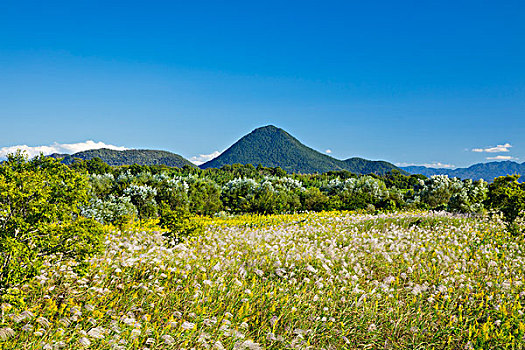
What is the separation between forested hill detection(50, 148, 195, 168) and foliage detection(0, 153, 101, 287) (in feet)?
337

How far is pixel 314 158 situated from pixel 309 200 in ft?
375

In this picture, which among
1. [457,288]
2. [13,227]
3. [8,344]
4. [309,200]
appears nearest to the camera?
[8,344]

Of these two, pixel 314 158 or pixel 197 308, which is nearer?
pixel 197 308

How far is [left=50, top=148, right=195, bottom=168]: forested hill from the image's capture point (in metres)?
105

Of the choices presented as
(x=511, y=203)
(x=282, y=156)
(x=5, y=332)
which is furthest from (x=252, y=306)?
(x=282, y=156)

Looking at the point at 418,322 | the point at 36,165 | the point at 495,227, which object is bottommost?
the point at 418,322

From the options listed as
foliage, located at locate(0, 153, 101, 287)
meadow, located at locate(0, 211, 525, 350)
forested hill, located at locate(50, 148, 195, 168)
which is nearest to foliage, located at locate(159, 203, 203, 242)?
meadow, located at locate(0, 211, 525, 350)

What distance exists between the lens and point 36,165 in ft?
14.2

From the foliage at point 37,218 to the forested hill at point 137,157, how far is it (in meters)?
103

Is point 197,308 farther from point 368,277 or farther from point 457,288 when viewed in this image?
point 457,288

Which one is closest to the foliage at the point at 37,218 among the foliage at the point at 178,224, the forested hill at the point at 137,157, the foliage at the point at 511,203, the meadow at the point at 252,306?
the meadow at the point at 252,306

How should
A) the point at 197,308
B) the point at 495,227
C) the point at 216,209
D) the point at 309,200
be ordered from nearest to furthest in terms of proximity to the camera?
1. the point at 197,308
2. the point at 495,227
3. the point at 216,209
4. the point at 309,200

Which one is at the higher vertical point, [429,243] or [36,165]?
[36,165]

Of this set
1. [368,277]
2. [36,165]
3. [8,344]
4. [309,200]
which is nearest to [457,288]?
[368,277]
